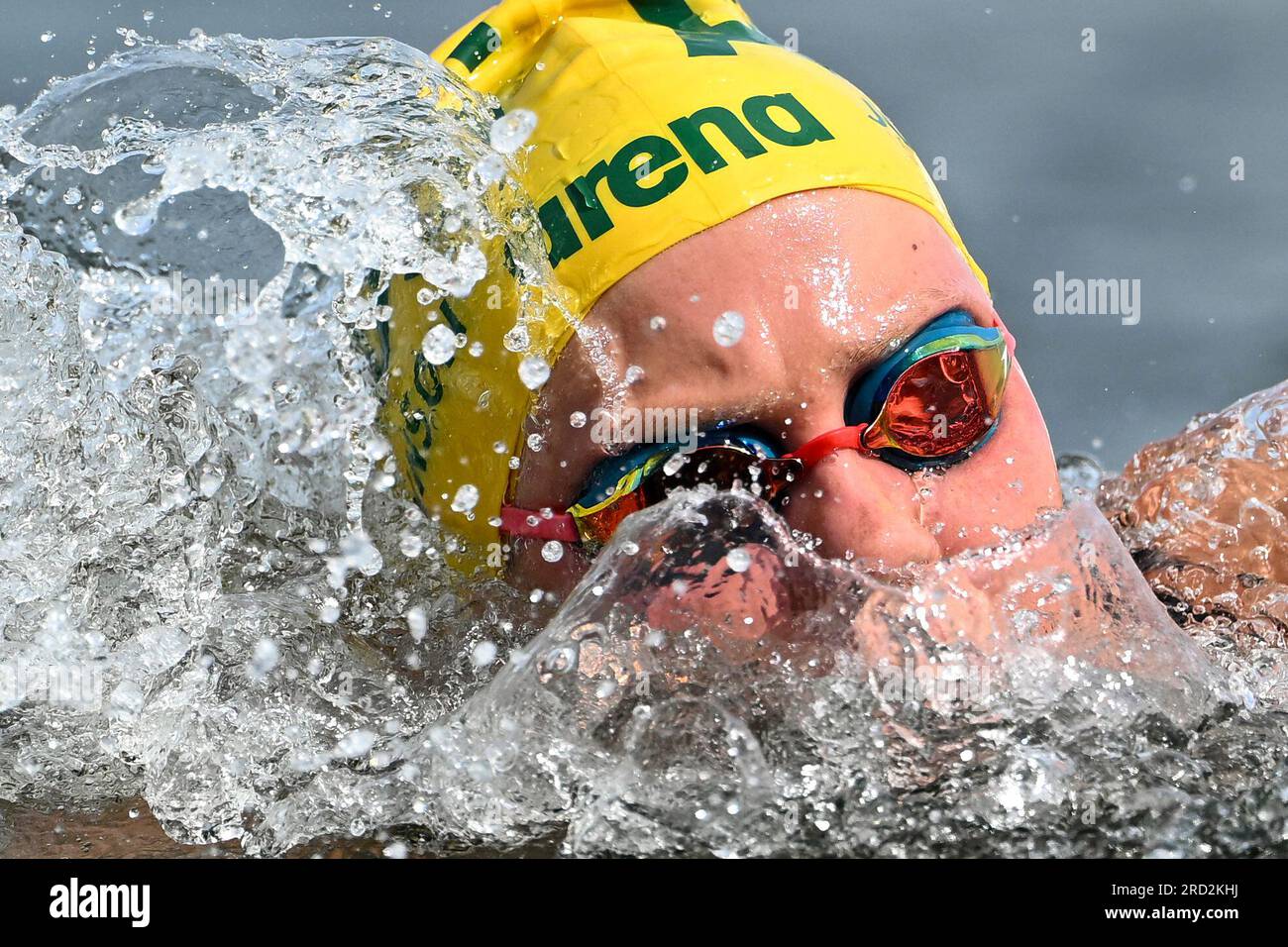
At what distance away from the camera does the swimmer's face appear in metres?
2.26

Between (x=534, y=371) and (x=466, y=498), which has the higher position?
(x=534, y=371)

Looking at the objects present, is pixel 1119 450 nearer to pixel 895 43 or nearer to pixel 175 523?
pixel 895 43

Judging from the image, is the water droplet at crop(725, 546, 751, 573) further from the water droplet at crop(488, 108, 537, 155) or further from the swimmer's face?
the water droplet at crop(488, 108, 537, 155)

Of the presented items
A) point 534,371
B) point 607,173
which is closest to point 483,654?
point 534,371

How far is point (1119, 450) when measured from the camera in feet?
17.1

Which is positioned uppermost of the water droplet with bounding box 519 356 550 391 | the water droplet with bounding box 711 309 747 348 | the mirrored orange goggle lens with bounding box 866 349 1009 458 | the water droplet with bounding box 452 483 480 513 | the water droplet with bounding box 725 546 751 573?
the water droplet with bounding box 711 309 747 348

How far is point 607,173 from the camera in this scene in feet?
8.10

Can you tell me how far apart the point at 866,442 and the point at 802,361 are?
172 mm

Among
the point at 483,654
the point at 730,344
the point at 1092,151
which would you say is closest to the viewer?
the point at 730,344

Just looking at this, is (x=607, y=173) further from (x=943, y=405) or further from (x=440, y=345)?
(x=943, y=405)

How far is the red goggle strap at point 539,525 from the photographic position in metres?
Result: 2.43

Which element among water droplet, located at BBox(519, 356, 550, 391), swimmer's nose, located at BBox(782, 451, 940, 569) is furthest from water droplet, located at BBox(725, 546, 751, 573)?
water droplet, located at BBox(519, 356, 550, 391)

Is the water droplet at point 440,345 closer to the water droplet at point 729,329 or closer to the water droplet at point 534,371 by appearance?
the water droplet at point 534,371

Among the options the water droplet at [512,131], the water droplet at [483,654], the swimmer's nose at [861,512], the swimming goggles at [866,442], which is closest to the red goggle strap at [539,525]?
the swimming goggles at [866,442]
